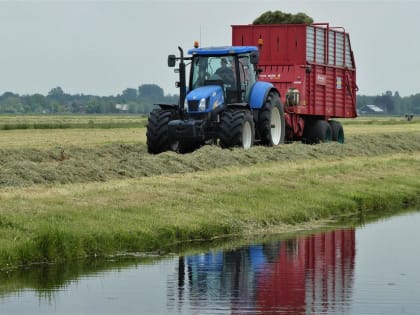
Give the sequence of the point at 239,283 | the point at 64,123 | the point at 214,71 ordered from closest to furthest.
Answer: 1. the point at 239,283
2. the point at 214,71
3. the point at 64,123

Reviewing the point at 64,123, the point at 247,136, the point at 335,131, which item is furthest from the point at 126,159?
the point at 64,123

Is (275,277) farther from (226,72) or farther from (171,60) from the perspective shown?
(226,72)

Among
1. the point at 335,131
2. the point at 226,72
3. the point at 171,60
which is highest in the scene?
the point at 171,60

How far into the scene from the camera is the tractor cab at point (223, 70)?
32.7 meters

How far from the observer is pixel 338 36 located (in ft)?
130

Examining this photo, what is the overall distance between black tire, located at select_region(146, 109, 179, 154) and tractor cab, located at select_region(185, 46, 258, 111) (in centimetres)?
103

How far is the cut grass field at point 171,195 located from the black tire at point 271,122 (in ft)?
2.79

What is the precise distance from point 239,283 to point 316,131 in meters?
24.4

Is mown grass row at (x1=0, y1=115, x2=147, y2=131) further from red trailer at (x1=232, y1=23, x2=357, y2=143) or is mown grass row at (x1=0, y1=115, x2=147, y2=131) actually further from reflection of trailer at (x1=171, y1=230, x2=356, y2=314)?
reflection of trailer at (x1=171, y1=230, x2=356, y2=314)

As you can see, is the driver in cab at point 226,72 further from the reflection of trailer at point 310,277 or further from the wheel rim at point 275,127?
the reflection of trailer at point 310,277

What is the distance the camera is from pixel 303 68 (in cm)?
3666

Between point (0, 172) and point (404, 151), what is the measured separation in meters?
21.9

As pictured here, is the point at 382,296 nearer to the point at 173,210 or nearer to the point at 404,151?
the point at 173,210

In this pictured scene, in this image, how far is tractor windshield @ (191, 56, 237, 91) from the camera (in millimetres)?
32812
